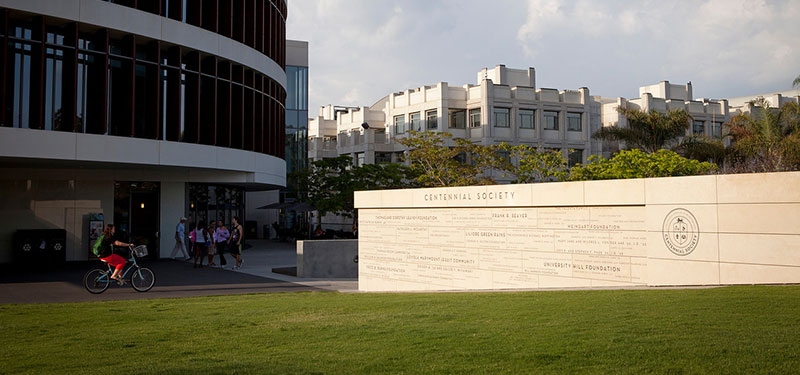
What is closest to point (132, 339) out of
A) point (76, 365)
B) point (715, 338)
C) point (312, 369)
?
point (76, 365)

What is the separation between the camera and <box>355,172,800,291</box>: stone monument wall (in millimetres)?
11500

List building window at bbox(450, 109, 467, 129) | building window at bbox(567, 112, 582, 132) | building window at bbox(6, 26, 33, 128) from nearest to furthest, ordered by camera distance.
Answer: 1. building window at bbox(6, 26, 33, 128)
2. building window at bbox(450, 109, 467, 129)
3. building window at bbox(567, 112, 582, 132)

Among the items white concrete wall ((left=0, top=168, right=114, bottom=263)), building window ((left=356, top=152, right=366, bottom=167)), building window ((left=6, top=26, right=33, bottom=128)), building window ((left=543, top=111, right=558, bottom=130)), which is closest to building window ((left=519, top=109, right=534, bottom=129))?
building window ((left=543, top=111, right=558, bottom=130))

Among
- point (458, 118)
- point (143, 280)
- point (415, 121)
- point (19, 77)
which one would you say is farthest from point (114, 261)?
point (415, 121)

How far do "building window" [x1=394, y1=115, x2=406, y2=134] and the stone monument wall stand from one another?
41.7 meters

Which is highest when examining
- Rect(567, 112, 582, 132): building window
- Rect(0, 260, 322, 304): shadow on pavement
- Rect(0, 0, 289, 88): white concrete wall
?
Rect(567, 112, 582, 132): building window

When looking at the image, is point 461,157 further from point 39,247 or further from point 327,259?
point 39,247

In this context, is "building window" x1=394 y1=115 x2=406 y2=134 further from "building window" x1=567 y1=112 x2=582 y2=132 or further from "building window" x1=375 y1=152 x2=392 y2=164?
"building window" x1=567 y1=112 x2=582 y2=132

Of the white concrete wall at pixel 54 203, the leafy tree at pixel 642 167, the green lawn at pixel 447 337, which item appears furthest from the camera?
the white concrete wall at pixel 54 203

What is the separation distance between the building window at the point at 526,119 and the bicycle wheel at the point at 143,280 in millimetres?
43260

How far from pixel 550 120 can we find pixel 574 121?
2.50 meters

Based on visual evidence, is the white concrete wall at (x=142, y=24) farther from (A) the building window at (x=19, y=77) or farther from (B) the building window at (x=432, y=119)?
(B) the building window at (x=432, y=119)

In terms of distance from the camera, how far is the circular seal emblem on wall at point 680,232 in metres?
12.4

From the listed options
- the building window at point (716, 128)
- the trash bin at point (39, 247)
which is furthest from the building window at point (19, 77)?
the building window at point (716, 128)
